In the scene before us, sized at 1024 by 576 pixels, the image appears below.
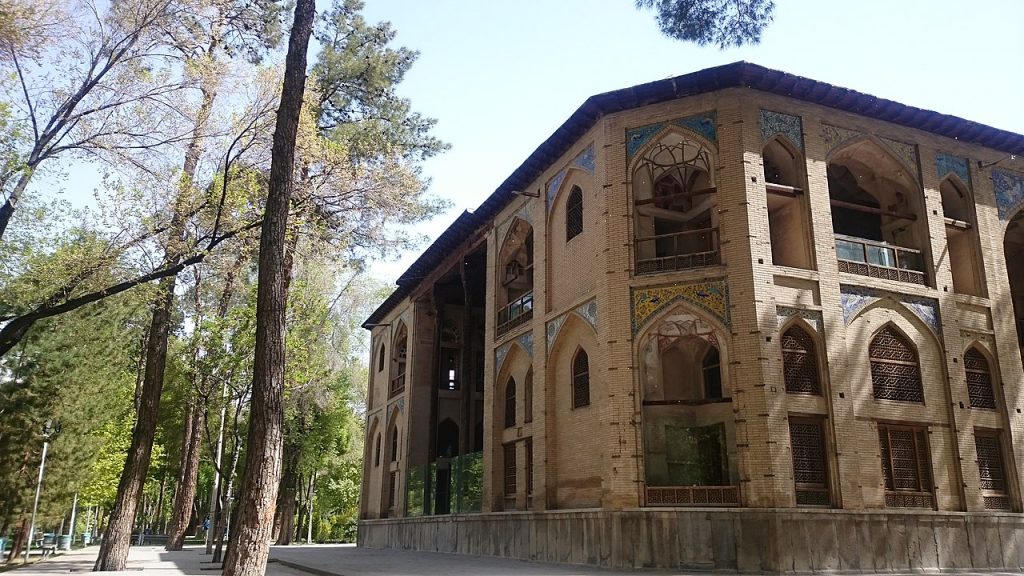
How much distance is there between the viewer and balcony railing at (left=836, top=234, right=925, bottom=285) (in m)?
15.2

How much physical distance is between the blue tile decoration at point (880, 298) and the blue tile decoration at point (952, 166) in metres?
3.08

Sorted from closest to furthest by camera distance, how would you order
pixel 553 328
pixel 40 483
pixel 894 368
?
pixel 894 368, pixel 553 328, pixel 40 483

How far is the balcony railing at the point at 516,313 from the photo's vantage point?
1950cm

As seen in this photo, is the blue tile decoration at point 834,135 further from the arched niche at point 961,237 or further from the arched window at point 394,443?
the arched window at point 394,443

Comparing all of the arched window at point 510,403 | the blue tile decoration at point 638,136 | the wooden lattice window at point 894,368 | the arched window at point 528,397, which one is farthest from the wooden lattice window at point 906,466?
the arched window at point 510,403

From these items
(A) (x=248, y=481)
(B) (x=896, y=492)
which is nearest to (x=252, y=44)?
(A) (x=248, y=481)

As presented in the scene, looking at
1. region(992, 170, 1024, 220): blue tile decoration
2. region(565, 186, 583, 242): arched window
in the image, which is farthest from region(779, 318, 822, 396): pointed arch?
region(992, 170, 1024, 220): blue tile decoration

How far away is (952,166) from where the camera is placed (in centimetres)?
1680

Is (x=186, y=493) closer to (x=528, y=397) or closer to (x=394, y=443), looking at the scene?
(x=394, y=443)

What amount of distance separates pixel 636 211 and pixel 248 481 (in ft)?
35.3

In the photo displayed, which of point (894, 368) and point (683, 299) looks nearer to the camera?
point (683, 299)

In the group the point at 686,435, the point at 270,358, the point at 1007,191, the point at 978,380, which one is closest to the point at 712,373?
the point at 686,435

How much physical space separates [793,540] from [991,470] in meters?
5.45

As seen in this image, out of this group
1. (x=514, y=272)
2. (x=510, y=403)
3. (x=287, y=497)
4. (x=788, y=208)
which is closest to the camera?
(x=788, y=208)
